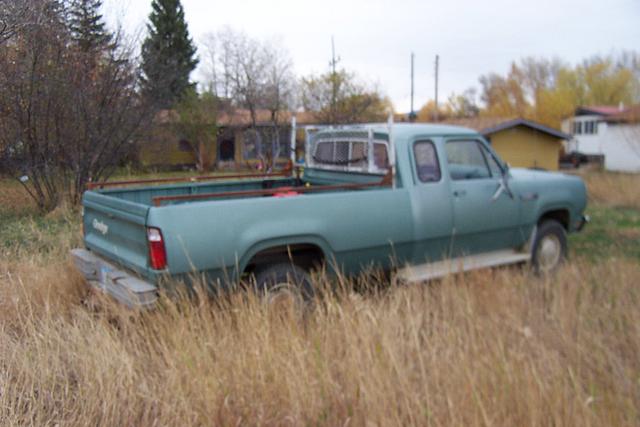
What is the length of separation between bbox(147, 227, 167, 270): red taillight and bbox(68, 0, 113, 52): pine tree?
7.04m

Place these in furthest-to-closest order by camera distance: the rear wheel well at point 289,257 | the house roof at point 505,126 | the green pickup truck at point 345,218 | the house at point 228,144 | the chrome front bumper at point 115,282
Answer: the house roof at point 505,126 < the house at point 228,144 < the rear wheel well at point 289,257 < the green pickup truck at point 345,218 < the chrome front bumper at point 115,282

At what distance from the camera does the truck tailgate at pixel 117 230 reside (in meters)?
4.28

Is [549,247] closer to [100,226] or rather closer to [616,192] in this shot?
[100,226]

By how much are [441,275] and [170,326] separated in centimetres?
253

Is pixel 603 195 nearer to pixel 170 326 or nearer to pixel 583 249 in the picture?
pixel 583 249

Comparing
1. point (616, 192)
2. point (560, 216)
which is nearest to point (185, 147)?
point (616, 192)

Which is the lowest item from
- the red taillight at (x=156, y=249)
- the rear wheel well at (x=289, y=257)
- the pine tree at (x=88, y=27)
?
the rear wheel well at (x=289, y=257)

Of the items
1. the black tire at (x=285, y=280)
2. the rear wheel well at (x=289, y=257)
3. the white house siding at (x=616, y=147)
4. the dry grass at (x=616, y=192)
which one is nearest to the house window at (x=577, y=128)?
the white house siding at (x=616, y=147)

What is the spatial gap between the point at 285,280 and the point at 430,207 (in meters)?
1.70

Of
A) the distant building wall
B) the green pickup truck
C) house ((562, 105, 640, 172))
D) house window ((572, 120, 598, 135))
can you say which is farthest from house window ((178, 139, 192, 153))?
house window ((572, 120, 598, 135))

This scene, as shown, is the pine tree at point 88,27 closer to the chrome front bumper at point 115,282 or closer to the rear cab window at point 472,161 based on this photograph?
the chrome front bumper at point 115,282

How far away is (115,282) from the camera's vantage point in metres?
4.40

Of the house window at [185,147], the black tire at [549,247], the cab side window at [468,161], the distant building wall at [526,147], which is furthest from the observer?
the house window at [185,147]

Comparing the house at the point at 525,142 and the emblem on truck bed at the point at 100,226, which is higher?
the house at the point at 525,142
